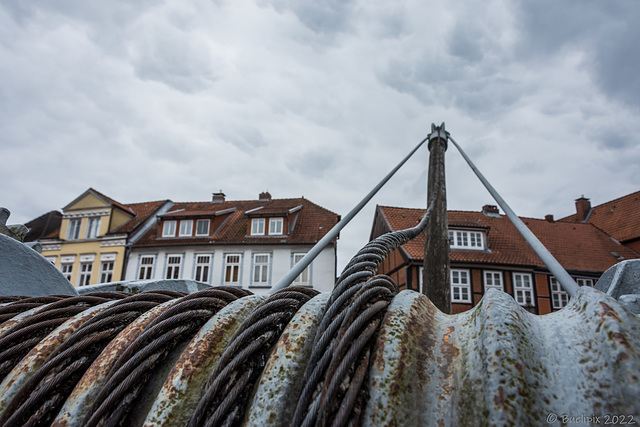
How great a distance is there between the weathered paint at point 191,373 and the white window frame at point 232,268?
1981cm

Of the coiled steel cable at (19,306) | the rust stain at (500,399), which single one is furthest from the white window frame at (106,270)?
the rust stain at (500,399)

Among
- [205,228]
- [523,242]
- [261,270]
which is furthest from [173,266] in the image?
[523,242]

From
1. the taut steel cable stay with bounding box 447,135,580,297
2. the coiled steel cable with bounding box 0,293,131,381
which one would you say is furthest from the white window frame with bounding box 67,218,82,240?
the coiled steel cable with bounding box 0,293,131,381

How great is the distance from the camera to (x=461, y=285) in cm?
1866

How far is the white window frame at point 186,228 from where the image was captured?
21891mm

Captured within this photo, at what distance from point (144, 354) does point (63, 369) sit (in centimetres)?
17

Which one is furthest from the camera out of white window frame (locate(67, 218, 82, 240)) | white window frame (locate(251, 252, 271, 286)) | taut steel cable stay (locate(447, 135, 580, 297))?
white window frame (locate(67, 218, 82, 240))

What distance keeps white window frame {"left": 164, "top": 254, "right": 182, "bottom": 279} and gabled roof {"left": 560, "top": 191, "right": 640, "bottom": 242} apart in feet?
87.7

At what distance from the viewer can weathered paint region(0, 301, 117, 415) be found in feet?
2.38

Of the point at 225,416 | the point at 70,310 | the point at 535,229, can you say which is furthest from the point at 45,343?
the point at 535,229

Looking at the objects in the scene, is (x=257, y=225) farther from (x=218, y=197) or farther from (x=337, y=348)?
(x=337, y=348)

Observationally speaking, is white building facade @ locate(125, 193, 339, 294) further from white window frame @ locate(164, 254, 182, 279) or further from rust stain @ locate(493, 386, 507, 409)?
rust stain @ locate(493, 386, 507, 409)

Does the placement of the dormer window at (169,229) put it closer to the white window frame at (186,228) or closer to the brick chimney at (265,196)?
the white window frame at (186,228)

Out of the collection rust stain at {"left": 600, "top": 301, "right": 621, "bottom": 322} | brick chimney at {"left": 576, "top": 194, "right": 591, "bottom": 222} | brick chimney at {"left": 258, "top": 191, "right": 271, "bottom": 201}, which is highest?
brick chimney at {"left": 576, "top": 194, "right": 591, "bottom": 222}
